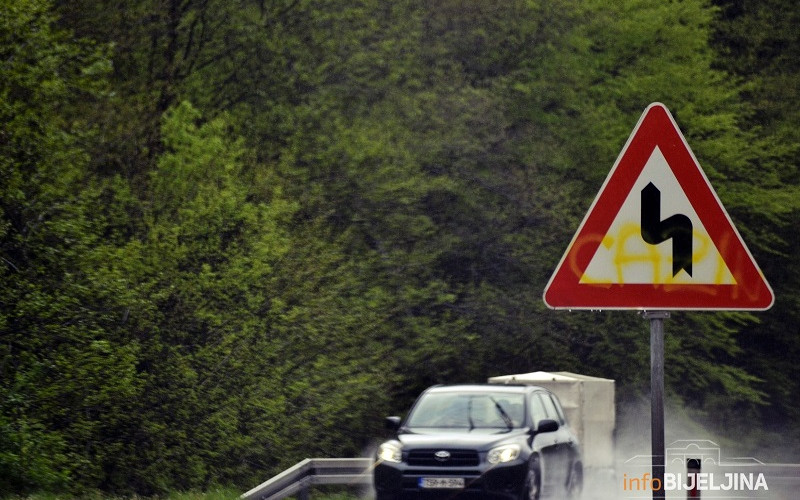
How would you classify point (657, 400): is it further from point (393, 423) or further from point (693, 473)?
point (393, 423)

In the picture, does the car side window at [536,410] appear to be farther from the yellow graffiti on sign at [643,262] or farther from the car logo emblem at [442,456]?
the yellow graffiti on sign at [643,262]

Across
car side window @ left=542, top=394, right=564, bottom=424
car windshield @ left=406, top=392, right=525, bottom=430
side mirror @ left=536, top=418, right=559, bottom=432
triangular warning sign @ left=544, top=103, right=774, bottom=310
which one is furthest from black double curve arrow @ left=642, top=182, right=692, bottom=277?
→ car side window @ left=542, top=394, right=564, bottom=424

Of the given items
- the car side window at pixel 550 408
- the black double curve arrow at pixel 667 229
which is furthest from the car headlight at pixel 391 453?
the black double curve arrow at pixel 667 229

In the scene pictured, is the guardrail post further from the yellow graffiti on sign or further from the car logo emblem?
the car logo emblem

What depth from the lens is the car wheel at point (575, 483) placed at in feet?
52.6

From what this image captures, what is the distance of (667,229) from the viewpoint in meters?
5.25

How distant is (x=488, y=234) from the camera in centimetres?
3666

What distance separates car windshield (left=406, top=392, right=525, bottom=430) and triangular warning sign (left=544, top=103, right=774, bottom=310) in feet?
32.5

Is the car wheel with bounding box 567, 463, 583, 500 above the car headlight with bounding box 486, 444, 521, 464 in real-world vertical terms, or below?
below

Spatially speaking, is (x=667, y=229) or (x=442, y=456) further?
(x=442, y=456)

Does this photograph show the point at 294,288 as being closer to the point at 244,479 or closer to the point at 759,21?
the point at 244,479

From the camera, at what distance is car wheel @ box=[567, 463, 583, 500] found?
16.0 metres

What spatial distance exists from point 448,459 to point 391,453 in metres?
0.62

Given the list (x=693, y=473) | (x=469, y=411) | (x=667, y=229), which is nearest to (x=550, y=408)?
(x=469, y=411)
